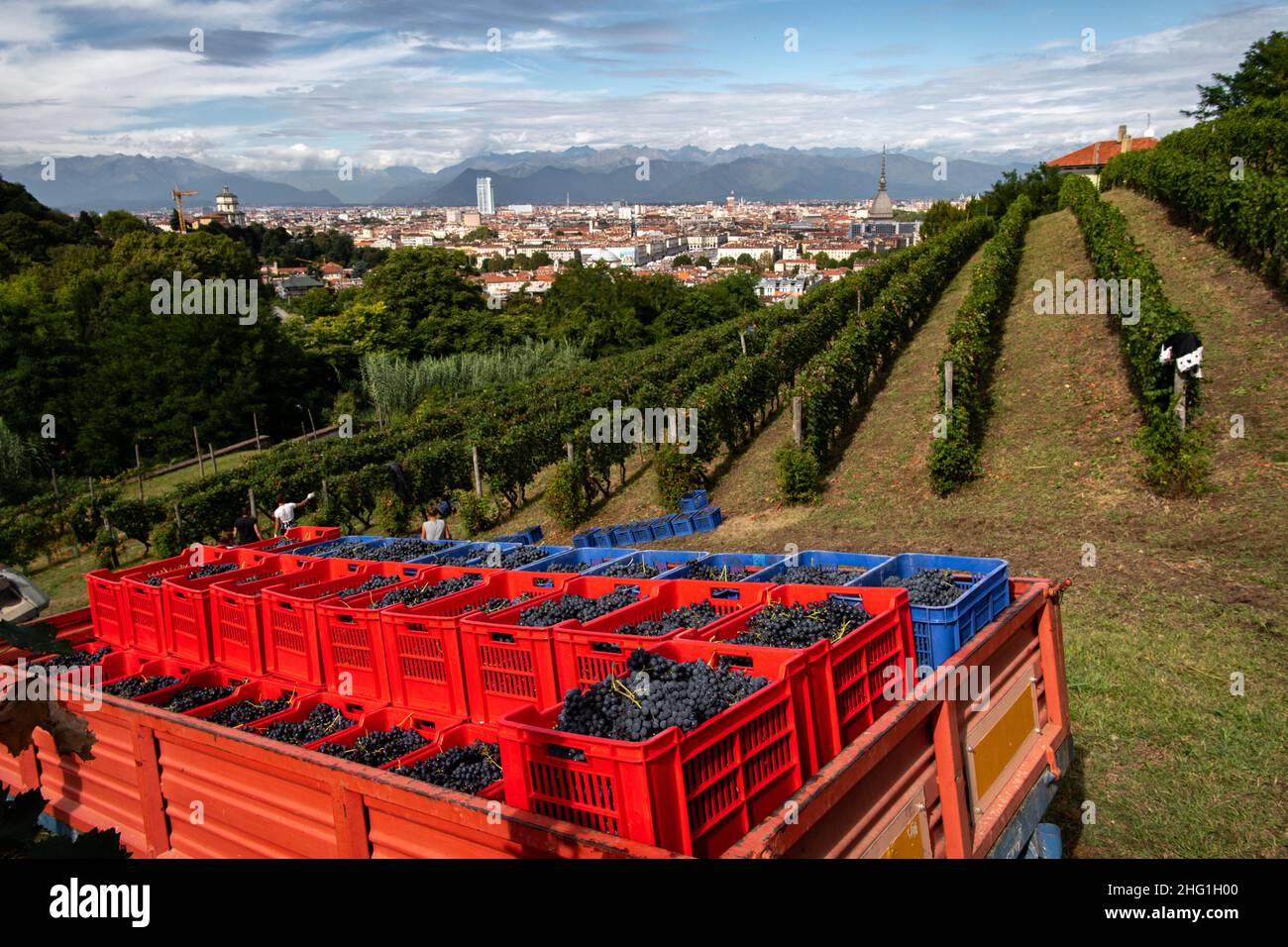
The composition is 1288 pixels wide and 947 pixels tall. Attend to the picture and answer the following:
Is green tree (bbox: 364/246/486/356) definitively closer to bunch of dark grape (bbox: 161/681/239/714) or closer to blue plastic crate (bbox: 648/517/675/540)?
blue plastic crate (bbox: 648/517/675/540)

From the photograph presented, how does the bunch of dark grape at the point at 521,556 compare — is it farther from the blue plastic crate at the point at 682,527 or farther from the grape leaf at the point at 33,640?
the blue plastic crate at the point at 682,527

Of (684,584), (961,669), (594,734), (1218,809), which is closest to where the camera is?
(594,734)

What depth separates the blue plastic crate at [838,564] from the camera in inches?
211

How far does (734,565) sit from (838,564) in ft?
2.30

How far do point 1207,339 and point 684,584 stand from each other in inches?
584

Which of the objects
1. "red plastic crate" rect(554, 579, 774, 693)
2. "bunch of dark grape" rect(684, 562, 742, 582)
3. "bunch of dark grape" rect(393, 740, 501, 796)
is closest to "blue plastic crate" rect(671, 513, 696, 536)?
"bunch of dark grape" rect(684, 562, 742, 582)

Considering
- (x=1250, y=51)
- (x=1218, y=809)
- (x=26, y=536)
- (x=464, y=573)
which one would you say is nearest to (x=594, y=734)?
(x=464, y=573)

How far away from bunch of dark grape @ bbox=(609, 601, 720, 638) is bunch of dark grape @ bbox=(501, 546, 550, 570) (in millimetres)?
2509

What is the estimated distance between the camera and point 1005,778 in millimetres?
4492

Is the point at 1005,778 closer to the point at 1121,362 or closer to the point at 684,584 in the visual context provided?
the point at 684,584

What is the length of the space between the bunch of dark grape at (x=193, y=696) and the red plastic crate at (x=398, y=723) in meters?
1.15

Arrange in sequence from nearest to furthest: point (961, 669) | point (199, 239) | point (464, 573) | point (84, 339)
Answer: point (961, 669), point (464, 573), point (84, 339), point (199, 239)
